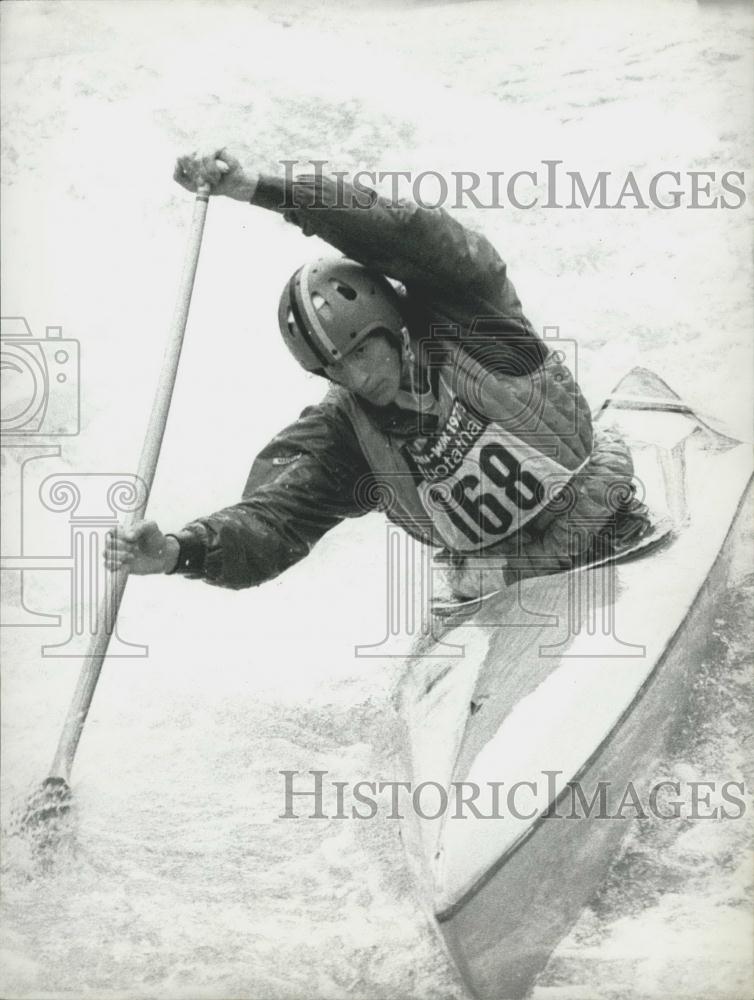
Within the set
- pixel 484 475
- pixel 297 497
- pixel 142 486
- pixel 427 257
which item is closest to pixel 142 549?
pixel 142 486

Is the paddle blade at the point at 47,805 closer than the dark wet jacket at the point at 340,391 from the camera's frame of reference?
No

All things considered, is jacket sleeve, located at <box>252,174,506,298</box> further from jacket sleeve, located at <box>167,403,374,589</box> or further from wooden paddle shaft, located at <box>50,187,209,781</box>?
jacket sleeve, located at <box>167,403,374,589</box>

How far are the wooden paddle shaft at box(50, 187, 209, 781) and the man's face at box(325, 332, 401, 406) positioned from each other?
0.37 meters

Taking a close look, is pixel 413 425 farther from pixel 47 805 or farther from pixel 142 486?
pixel 47 805

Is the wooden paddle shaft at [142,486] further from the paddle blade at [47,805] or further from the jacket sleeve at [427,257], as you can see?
the jacket sleeve at [427,257]

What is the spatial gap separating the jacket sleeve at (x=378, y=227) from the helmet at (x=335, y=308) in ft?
0.14

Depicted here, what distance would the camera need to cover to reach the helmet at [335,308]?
3.30m

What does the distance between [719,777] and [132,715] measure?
1337 millimetres

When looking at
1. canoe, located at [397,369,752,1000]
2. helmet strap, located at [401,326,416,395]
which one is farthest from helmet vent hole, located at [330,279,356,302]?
→ canoe, located at [397,369,752,1000]

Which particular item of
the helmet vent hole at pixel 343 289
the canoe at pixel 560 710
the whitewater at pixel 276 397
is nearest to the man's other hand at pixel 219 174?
the whitewater at pixel 276 397

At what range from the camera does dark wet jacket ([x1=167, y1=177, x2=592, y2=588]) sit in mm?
3270

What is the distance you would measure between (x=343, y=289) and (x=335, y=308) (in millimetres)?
48

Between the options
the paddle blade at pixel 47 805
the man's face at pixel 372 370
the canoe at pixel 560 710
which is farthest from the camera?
the paddle blade at pixel 47 805

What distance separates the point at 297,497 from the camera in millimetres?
3457
